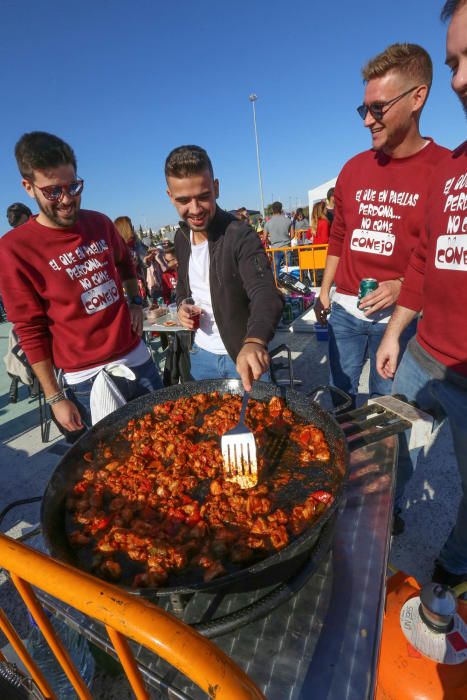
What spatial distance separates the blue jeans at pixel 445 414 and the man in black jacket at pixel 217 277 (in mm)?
931

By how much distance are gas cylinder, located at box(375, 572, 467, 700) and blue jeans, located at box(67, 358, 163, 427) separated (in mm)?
2297

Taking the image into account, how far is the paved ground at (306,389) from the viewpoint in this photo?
2.55 meters

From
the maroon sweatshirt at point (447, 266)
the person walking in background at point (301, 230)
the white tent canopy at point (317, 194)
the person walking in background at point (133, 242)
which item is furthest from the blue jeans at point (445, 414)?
the white tent canopy at point (317, 194)

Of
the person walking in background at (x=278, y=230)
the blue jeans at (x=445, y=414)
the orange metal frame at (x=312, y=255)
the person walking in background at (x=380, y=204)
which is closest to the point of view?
the blue jeans at (x=445, y=414)

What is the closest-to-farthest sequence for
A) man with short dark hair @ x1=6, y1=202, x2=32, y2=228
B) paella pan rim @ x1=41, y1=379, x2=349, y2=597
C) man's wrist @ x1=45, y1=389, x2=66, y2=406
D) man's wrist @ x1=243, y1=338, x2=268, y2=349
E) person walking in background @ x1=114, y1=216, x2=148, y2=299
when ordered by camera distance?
paella pan rim @ x1=41, y1=379, x2=349, y2=597, man's wrist @ x1=243, y1=338, x2=268, y2=349, man's wrist @ x1=45, y1=389, x2=66, y2=406, man with short dark hair @ x1=6, y1=202, x2=32, y2=228, person walking in background @ x1=114, y1=216, x2=148, y2=299

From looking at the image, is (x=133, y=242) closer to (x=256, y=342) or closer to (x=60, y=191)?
(x=60, y=191)

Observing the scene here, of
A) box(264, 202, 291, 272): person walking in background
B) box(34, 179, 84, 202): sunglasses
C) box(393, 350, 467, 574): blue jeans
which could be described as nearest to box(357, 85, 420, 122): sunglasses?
box(393, 350, 467, 574): blue jeans

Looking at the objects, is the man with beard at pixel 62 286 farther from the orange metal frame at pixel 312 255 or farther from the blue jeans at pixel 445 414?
the orange metal frame at pixel 312 255

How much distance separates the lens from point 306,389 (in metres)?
5.11

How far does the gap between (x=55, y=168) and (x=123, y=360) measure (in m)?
1.42

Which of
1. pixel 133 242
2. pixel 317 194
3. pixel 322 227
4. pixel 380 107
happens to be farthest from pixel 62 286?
pixel 317 194

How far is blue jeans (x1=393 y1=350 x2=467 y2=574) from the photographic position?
72.2 inches

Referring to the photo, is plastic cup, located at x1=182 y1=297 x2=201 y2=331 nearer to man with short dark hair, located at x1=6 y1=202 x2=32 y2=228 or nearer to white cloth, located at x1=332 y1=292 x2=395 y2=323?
white cloth, located at x1=332 y1=292 x2=395 y2=323

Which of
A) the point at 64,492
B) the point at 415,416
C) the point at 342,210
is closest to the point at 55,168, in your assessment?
the point at 64,492
